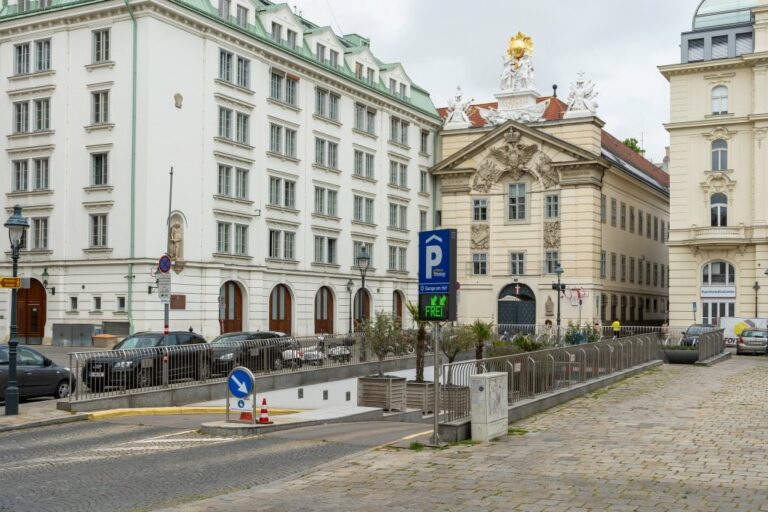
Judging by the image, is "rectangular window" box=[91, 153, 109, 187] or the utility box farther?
"rectangular window" box=[91, 153, 109, 187]

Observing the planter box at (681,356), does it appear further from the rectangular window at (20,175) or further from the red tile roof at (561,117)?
the red tile roof at (561,117)

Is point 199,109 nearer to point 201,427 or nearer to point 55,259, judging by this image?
point 55,259

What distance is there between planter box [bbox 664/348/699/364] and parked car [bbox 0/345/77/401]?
66.6 feet

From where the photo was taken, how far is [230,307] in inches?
1938

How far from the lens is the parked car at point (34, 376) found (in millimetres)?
22750

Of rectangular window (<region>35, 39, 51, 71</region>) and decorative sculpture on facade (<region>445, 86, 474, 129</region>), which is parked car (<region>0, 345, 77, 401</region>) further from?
decorative sculpture on facade (<region>445, 86, 474, 129</region>)

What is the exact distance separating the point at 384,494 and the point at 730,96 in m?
52.9

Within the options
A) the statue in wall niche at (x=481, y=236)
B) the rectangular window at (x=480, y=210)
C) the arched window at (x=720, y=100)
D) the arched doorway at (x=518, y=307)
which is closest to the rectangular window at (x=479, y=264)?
the statue in wall niche at (x=481, y=236)

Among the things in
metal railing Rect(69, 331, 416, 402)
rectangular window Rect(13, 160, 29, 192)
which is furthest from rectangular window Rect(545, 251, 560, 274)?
metal railing Rect(69, 331, 416, 402)

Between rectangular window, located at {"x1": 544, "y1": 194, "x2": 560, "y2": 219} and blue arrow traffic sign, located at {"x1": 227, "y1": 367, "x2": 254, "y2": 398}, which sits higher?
rectangular window, located at {"x1": 544, "y1": 194, "x2": 560, "y2": 219}

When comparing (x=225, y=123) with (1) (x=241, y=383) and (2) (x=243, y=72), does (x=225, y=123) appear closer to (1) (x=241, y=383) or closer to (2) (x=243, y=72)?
(2) (x=243, y=72)

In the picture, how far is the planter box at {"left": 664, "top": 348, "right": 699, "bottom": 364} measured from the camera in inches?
1310

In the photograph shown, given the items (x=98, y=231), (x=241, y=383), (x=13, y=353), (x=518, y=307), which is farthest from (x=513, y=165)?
(x=241, y=383)

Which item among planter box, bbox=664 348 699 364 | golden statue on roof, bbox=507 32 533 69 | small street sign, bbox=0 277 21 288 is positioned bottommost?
planter box, bbox=664 348 699 364
